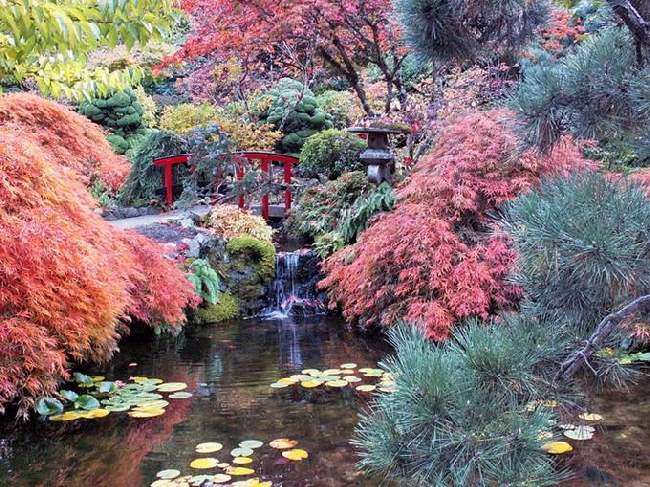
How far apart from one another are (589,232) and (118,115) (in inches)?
511

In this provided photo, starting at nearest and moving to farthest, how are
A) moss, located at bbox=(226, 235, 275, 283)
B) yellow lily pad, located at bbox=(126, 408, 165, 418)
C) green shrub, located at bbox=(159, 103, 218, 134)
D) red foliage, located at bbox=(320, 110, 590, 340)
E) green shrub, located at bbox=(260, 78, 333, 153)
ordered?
yellow lily pad, located at bbox=(126, 408, 165, 418), red foliage, located at bbox=(320, 110, 590, 340), moss, located at bbox=(226, 235, 275, 283), green shrub, located at bbox=(159, 103, 218, 134), green shrub, located at bbox=(260, 78, 333, 153)

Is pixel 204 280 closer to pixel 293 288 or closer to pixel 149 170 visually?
pixel 293 288

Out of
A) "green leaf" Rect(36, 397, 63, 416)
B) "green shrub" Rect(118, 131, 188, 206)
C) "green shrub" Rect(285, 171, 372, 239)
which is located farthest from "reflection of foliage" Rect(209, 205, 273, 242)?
"green leaf" Rect(36, 397, 63, 416)

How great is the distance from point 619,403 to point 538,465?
3.41 metres

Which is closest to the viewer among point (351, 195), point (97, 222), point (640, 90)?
point (640, 90)

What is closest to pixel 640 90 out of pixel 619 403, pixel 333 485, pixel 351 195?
pixel 333 485

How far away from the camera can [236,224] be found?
26.3ft

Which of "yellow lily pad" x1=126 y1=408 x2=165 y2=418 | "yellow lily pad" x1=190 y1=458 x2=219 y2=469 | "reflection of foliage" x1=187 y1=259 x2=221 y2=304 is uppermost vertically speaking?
"reflection of foliage" x1=187 y1=259 x2=221 y2=304

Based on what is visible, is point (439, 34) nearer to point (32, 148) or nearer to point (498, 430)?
point (498, 430)

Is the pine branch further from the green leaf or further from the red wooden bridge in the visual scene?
the red wooden bridge

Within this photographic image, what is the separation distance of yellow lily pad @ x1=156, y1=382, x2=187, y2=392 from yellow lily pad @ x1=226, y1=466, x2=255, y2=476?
1.40m

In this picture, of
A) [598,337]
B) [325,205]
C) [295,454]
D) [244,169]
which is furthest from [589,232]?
[244,169]

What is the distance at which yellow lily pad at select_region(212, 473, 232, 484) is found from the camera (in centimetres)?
318

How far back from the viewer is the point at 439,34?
1.86 m
